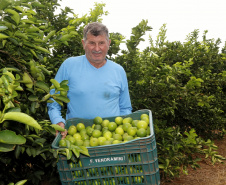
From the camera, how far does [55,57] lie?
384cm

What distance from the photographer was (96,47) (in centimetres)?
274

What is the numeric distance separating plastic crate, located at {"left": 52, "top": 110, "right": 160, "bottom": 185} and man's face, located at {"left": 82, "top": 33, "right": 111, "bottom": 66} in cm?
102

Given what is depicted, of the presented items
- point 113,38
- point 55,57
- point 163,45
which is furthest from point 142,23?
point 163,45

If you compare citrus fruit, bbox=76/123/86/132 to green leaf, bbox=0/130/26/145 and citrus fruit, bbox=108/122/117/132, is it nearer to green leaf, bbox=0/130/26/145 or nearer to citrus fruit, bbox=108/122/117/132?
citrus fruit, bbox=108/122/117/132

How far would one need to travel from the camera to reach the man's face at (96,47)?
8.96 feet

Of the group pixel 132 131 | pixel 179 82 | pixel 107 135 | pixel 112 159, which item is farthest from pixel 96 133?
pixel 179 82

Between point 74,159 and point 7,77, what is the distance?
2.75 feet

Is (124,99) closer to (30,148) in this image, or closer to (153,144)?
(153,144)

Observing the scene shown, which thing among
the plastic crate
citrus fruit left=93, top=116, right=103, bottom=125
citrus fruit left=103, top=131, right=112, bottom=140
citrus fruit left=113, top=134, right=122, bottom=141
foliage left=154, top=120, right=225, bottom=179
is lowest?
foliage left=154, top=120, right=225, bottom=179

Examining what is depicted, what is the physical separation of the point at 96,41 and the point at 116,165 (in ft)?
4.28

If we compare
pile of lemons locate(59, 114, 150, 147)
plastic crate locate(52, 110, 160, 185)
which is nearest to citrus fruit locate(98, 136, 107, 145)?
pile of lemons locate(59, 114, 150, 147)

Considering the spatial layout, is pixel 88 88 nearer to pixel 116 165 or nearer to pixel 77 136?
→ pixel 77 136

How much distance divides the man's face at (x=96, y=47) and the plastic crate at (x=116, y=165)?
1.02m

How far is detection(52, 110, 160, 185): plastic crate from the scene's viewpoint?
198 cm
